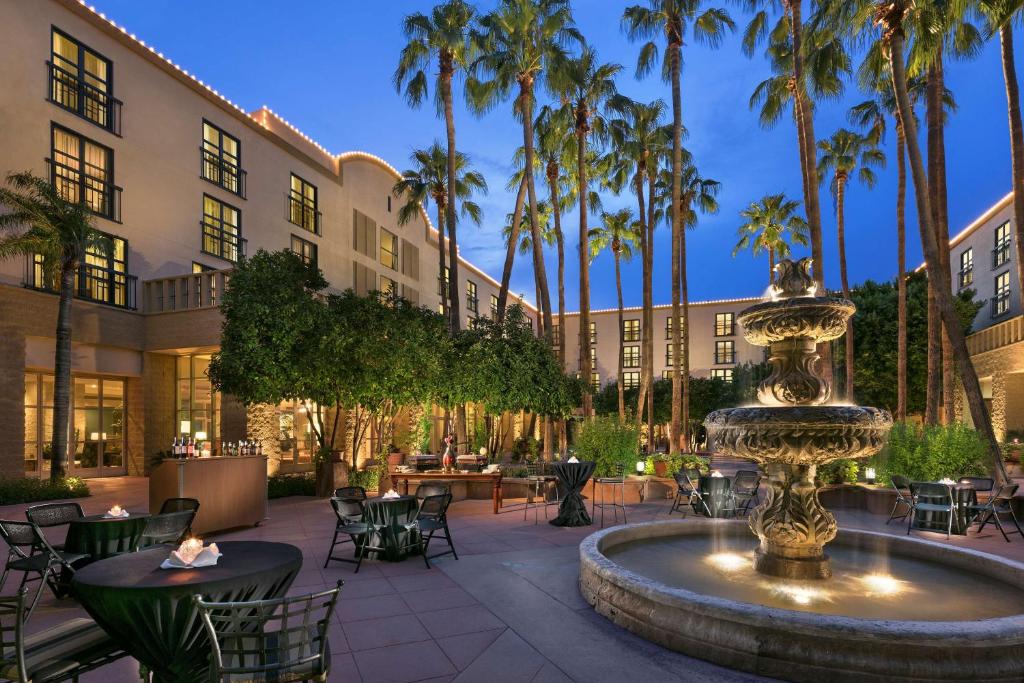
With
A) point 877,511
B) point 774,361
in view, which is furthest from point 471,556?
point 877,511

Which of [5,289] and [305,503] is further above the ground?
[5,289]

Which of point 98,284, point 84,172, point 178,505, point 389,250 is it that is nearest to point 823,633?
point 178,505

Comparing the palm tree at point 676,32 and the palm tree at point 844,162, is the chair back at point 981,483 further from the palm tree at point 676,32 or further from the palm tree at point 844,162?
the palm tree at point 844,162

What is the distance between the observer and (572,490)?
33.4 feet

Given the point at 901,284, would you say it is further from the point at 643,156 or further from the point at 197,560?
the point at 197,560

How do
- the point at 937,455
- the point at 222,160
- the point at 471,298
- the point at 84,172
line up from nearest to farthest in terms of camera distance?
the point at 937,455, the point at 84,172, the point at 222,160, the point at 471,298

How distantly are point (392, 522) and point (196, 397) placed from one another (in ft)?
49.9

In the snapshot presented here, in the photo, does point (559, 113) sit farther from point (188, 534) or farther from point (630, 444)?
point (188, 534)

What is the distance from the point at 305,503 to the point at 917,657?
40.1 ft

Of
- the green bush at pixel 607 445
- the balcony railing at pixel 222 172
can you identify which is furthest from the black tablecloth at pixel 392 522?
the balcony railing at pixel 222 172

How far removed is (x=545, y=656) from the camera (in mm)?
4500

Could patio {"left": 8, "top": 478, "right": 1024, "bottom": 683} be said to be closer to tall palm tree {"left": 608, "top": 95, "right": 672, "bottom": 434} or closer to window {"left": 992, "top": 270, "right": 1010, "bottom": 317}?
tall palm tree {"left": 608, "top": 95, "right": 672, "bottom": 434}

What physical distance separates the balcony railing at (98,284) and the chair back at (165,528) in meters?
12.7

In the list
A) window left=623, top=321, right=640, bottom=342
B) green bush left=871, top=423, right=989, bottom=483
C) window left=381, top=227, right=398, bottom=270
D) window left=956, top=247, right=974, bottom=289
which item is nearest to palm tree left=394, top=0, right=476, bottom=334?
window left=381, top=227, right=398, bottom=270
